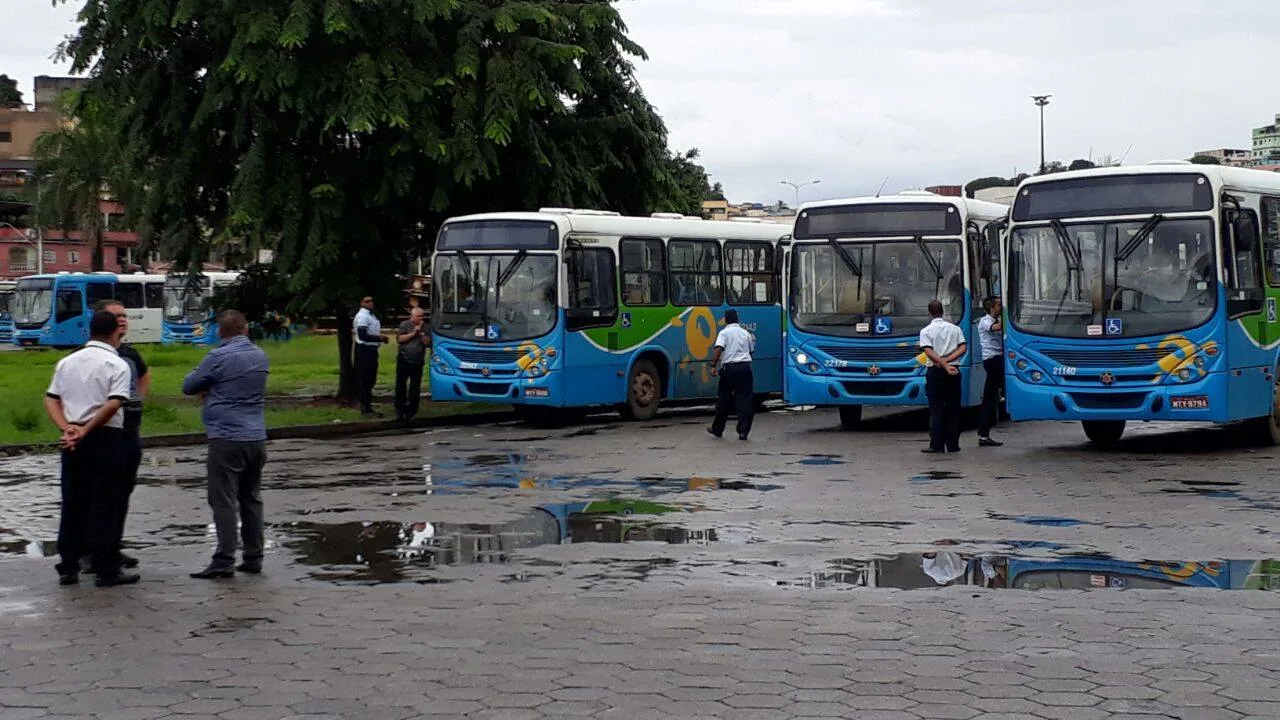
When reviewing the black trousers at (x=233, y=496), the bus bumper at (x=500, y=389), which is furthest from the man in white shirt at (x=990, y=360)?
the black trousers at (x=233, y=496)

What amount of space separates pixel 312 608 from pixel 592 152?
19.9 meters

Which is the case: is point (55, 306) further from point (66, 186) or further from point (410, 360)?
point (410, 360)

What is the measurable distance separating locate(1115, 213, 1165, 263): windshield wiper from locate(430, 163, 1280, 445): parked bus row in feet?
0.07

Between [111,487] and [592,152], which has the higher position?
[592,152]

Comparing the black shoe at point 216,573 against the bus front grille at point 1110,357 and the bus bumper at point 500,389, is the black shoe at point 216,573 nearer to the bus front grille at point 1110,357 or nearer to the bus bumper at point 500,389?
the bus front grille at point 1110,357

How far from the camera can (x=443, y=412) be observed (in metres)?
27.3

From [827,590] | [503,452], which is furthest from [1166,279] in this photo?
[827,590]

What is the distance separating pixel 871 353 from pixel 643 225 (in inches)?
200

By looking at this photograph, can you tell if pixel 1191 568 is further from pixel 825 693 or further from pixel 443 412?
pixel 443 412

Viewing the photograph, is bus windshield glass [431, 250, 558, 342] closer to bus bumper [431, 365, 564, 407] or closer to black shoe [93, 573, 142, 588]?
bus bumper [431, 365, 564, 407]

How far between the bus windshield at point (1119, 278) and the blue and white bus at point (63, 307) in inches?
1939

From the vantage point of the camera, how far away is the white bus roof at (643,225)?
80.4 feet

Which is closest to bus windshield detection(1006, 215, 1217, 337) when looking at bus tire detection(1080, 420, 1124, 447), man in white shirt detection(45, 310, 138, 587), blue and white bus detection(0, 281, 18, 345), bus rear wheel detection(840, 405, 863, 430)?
bus tire detection(1080, 420, 1124, 447)

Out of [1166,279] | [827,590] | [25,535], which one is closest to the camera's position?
[827,590]
